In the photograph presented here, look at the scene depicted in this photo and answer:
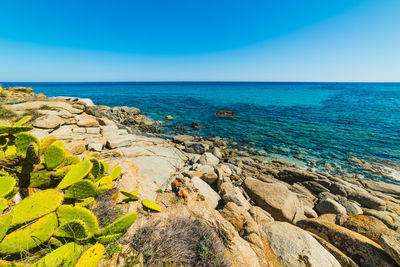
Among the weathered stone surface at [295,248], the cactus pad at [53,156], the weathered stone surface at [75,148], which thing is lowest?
the weathered stone surface at [295,248]

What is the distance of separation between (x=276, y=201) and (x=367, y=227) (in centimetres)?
284

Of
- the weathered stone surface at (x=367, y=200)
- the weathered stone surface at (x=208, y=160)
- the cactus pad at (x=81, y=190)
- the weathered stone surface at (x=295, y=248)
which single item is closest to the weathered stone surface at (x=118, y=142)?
the weathered stone surface at (x=208, y=160)

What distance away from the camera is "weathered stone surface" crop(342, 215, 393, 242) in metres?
4.99

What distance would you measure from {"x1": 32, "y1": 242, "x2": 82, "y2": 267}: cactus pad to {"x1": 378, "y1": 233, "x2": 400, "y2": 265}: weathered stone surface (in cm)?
683

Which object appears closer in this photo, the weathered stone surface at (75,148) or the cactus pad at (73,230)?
the cactus pad at (73,230)

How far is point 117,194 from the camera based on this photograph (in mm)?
4633

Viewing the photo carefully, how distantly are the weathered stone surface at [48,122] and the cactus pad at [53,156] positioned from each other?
31.3 ft

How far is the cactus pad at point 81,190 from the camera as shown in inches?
132

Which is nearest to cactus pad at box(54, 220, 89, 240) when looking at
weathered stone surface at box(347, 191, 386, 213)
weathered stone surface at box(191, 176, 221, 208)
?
weathered stone surface at box(191, 176, 221, 208)

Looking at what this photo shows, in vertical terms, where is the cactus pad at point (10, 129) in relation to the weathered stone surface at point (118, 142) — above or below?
above

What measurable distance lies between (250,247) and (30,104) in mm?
17919

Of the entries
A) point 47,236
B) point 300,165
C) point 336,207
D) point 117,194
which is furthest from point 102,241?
point 300,165

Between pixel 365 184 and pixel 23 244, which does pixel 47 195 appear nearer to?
pixel 23 244

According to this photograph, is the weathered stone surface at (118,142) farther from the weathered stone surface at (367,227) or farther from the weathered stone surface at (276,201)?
the weathered stone surface at (367,227)
